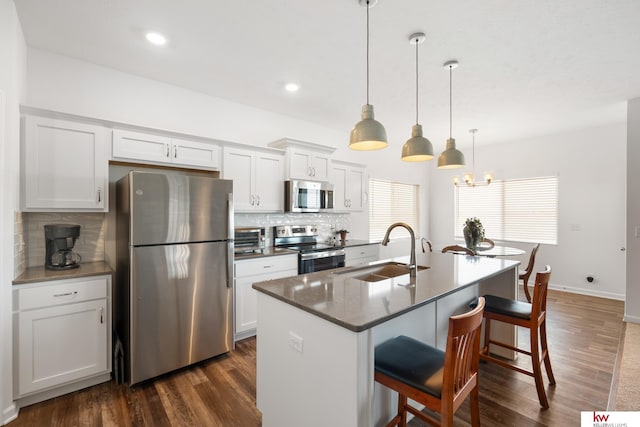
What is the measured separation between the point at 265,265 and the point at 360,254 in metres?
1.70

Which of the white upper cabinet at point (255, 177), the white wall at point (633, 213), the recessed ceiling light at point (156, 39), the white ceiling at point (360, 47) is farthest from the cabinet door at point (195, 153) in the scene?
the white wall at point (633, 213)

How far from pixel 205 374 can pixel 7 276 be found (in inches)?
62.0

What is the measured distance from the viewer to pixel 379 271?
2.48 m

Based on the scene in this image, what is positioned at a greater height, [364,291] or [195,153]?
[195,153]

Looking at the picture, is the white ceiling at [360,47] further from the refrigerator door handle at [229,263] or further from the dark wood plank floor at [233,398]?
the dark wood plank floor at [233,398]

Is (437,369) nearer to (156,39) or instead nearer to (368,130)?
(368,130)

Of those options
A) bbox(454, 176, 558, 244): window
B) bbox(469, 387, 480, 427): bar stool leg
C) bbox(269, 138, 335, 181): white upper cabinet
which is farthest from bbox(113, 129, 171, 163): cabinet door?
bbox(454, 176, 558, 244): window

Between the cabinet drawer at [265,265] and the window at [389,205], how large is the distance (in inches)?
98.0

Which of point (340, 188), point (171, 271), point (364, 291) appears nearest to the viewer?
point (364, 291)

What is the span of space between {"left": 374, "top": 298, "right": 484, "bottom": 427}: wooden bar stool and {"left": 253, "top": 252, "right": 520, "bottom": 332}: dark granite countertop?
247 mm

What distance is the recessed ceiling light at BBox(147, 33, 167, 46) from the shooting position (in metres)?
2.36

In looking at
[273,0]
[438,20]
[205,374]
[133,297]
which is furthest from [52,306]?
[438,20]

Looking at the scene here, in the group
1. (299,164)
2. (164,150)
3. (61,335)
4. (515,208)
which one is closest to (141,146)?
(164,150)

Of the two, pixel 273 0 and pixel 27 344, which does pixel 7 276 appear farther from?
pixel 273 0
